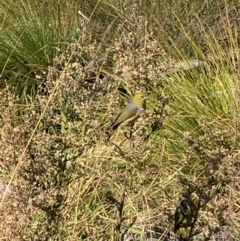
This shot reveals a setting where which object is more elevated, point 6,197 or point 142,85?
point 142,85

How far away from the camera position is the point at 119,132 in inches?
133

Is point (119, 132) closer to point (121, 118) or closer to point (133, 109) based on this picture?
point (121, 118)

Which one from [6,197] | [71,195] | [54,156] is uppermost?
[54,156]

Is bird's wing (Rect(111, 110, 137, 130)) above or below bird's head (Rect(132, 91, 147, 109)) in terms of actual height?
below

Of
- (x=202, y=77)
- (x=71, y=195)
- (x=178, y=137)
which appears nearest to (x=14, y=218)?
(x=71, y=195)

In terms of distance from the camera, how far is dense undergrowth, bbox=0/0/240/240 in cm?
206

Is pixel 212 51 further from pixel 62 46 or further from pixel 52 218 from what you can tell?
pixel 52 218

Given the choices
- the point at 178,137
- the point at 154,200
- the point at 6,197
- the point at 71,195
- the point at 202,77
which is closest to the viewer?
the point at 6,197

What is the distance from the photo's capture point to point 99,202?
3.16 meters

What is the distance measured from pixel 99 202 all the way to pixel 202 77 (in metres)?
1.28

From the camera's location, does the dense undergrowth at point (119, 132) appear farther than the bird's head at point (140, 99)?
No

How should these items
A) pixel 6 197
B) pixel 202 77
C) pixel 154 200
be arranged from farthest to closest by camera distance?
pixel 202 77 < pixel 154 200 < pixel 6 197

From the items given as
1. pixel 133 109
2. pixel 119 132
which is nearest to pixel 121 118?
pixel 133 109

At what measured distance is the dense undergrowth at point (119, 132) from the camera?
6.77ft
